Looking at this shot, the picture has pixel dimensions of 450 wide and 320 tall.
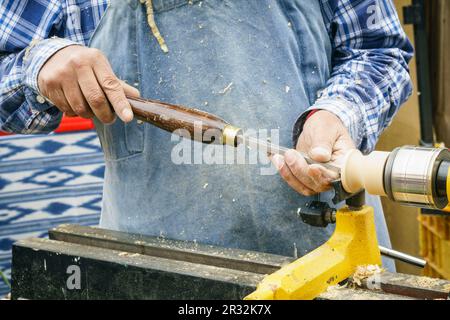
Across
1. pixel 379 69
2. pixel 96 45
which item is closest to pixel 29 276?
pixel 96 45

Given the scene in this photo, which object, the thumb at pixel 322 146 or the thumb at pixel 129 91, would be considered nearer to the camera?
the thumb at pixel 322 146

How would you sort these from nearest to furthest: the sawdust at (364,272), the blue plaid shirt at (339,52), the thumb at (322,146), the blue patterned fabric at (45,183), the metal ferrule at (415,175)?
the metal ferrule at (415,175) < the sawdust at (364,272) < the thumb at (322,146) < the blue plaid shirt at (339,52) < the blue patterned fabric at (45,183)

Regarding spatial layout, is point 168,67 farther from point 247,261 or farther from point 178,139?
point 247,261

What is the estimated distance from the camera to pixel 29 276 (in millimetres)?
1649

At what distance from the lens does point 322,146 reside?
1590mm

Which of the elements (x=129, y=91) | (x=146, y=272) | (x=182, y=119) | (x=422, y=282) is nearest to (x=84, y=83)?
(x=129, y=91)

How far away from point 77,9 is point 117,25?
12 cm

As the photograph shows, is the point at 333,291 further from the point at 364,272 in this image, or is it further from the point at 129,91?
the point at 129,91

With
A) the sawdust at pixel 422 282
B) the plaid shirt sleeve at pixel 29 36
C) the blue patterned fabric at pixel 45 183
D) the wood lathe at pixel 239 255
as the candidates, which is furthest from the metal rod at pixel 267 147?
the blue patterned fabric at pixel 45 183

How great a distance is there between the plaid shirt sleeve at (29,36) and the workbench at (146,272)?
0.33 metres

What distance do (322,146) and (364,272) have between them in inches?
12.0

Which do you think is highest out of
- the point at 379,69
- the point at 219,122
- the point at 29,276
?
the point at 379,69

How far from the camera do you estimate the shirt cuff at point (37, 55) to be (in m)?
1.68

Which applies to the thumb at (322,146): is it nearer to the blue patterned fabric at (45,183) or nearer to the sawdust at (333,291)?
the sawdust at (333,291)
